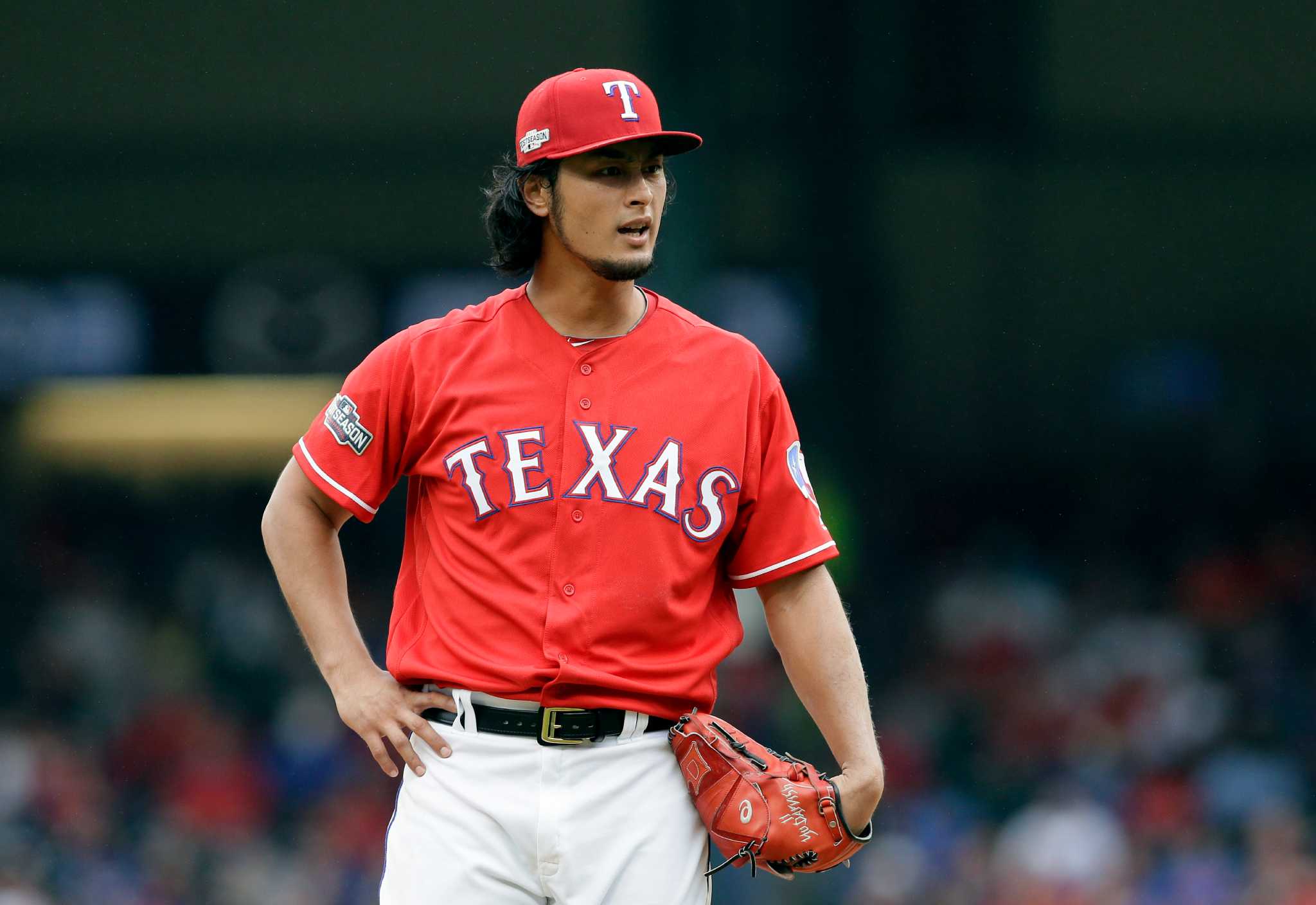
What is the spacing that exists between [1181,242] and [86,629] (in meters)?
7.08

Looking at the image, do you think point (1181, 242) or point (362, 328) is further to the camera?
point (1181, 242)

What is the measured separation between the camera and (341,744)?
8742mm

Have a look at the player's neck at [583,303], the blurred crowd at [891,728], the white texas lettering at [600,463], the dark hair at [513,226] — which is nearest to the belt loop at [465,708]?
the white texas lettering at [600,463]

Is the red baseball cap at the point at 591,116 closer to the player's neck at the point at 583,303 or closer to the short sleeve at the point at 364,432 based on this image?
the player's neck at the point at 583,303

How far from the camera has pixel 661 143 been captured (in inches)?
90.9

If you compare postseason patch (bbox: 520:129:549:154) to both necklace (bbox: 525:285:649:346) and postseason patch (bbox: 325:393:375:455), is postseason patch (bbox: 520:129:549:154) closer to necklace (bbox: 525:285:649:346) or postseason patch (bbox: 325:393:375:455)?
necklace (bbox: 525:285:649:346)

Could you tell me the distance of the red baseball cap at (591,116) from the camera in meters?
2.27

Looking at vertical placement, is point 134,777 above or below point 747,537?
below

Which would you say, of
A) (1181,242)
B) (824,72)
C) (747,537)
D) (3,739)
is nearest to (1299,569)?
(1181,242)

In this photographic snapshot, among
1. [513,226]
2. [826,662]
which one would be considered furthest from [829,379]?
[826,662]

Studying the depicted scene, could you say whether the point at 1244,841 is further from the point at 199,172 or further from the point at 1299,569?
the point at 199,172

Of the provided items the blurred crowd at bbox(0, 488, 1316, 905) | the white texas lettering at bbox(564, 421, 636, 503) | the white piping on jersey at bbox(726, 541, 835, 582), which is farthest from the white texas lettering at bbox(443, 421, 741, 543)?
the blurred crowd at bbox(0, 488, 1316, 905)

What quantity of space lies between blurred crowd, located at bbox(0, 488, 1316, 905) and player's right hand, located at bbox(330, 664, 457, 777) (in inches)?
153

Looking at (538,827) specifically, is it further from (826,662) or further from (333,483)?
(333,483)
